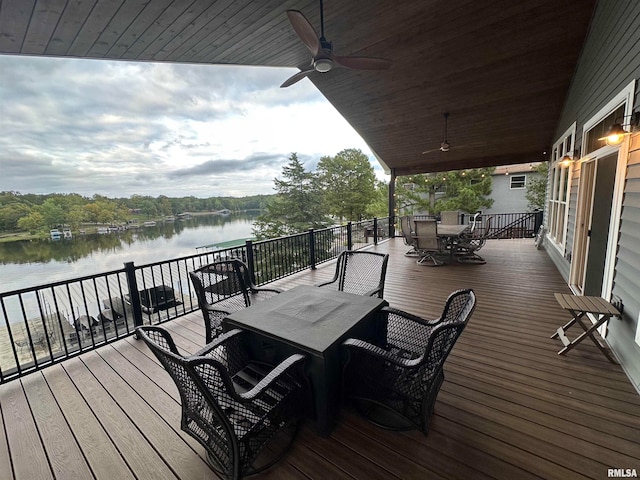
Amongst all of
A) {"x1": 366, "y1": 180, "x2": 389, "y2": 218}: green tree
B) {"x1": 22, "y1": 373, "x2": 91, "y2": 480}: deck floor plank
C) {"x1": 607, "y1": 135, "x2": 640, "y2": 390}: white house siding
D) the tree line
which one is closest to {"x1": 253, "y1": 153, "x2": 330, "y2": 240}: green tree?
{"x1": 366, "y1": 180, "x2": 389, "y2": 218}: green tree

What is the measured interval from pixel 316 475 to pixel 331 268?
4430mm

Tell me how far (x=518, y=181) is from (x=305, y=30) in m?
16.4

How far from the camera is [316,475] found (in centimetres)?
138

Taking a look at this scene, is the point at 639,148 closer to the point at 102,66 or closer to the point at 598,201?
the point at 598,201

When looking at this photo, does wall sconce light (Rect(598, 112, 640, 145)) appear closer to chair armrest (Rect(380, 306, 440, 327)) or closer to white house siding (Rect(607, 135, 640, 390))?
white house siding (Rect(607, 135, 640, 390))

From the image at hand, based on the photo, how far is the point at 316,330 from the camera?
1.75 m

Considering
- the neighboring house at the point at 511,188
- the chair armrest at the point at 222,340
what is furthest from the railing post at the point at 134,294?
the neighboring house at the point at 511,188

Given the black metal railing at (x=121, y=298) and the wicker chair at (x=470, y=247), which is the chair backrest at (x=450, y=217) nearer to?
the wicker chair at (x=470, y=247)

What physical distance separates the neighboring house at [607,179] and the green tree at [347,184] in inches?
595

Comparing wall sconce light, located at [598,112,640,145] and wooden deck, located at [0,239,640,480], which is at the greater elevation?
wall sconce light, located at [598,112,640,145]

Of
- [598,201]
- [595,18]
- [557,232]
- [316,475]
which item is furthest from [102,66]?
[557,232]

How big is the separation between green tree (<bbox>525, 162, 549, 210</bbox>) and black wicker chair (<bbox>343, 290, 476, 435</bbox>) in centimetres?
1568

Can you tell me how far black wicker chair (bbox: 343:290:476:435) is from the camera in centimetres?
139

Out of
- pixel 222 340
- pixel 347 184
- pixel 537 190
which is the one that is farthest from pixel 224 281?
pixel 347 184
